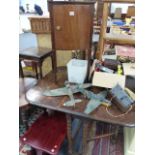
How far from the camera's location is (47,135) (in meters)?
1.24

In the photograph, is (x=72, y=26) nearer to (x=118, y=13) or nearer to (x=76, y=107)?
(x=76, y=107)

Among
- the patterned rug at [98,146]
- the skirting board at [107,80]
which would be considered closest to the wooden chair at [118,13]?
the patterned rug at [98,146]

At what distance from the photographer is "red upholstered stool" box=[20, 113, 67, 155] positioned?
45.8 inches

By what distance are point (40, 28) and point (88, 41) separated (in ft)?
3.02

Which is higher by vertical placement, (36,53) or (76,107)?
(36,53)

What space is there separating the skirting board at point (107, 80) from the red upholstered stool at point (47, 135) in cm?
45

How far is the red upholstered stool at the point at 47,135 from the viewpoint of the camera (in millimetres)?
1164

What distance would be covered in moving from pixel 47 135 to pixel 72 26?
0.80m

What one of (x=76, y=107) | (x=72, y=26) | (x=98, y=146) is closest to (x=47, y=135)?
(x=76, y=107)

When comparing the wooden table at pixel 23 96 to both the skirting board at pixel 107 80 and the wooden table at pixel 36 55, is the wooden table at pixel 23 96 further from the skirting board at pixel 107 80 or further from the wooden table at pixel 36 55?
the skirting board at pixel 107 80

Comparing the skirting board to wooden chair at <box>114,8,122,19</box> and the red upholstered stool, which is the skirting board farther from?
wooden chair at <box>114,8,122,19</box>

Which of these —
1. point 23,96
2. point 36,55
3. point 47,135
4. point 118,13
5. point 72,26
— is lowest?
point 47,135

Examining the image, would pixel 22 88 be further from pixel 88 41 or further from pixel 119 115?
pixel 119 115
